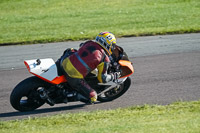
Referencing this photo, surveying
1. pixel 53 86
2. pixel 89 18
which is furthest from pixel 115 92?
pixel 89 18

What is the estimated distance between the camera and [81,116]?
25.5 feet

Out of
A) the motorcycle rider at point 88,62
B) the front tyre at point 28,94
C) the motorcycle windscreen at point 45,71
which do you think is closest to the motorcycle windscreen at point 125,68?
the motorcycle rider at point 88,62

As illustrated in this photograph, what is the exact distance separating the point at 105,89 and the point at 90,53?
1026mm

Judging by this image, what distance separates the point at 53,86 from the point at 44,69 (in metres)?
0.46

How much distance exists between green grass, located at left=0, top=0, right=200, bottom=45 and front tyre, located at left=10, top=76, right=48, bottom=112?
7.69m

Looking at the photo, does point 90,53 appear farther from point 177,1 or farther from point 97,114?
point 177,1

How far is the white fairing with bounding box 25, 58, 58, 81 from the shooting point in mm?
8109

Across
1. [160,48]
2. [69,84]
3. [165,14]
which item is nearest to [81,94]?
[69,84]

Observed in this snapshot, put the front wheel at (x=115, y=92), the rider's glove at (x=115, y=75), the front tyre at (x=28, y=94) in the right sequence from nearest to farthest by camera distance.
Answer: the front tyre at (x=28, y=94), the rider's glove at (x=115, y=75), the front wheel at (x=115, y=92)

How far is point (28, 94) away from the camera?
323 inches

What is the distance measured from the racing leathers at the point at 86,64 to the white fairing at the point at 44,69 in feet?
0.83

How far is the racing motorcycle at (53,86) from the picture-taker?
8125mm

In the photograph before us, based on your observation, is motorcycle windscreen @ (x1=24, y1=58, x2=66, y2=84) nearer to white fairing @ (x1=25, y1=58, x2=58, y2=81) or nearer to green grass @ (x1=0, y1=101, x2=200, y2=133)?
white fairing @ (x1=25, y1=58, x2=58, y2=81)

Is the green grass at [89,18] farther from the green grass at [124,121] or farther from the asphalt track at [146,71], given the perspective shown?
the green grass at [124,121]
